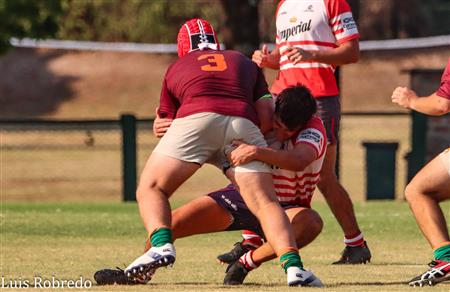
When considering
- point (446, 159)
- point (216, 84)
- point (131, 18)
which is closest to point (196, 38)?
point (216, 84)

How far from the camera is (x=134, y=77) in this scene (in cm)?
4291

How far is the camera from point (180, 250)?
40.6 ft

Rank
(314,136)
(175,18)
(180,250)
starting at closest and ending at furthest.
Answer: (314,136) → (180,250) → (175,18)

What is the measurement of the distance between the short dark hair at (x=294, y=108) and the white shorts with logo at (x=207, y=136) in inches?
8.1

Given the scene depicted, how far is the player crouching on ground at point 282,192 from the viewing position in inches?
358

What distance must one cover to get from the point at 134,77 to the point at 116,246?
30.4 m

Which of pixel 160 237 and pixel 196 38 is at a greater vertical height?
pixel 196 38

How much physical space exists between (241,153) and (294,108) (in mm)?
480

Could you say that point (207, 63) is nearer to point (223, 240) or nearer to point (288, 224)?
point (288, 224)

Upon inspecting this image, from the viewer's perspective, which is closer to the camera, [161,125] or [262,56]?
[161,125]

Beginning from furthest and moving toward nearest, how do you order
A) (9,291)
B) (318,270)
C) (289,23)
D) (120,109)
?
(120,109)
(289,23)
(318,270)
(9,291)

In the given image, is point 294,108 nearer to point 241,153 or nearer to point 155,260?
point 241,153

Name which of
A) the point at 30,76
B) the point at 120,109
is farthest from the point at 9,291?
the point at 30,76

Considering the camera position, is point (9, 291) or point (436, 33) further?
point (436, 33)
